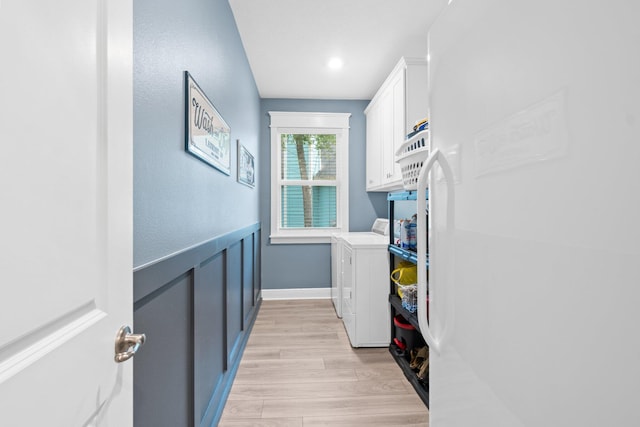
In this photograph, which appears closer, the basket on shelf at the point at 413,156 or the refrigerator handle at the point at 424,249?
the refrigerator handle at the point at 424,249

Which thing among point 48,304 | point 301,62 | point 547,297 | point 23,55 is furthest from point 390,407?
point 301,62

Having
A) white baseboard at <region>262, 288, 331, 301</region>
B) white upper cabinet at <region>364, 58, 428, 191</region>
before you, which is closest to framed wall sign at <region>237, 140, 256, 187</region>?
white upper cabinet at <region>364, 58, 428, 191</region>

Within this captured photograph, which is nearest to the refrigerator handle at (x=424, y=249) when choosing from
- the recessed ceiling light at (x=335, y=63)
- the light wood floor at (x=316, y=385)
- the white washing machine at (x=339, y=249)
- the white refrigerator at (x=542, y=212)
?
the white refrigerator at (x=542, y=212)

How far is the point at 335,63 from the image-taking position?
115 inches

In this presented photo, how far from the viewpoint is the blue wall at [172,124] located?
2.87ft

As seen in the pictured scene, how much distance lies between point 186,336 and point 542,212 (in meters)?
1.28

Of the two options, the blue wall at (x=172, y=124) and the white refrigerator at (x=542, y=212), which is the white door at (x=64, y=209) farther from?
the white refrigerator at (x=542, y=212)

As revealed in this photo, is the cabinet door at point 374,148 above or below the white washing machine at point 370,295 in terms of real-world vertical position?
above

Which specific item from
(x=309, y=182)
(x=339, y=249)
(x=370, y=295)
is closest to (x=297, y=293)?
(x=339, y=249)

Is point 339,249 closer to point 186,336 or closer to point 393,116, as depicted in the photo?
point 393,116

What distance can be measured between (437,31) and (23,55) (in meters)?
0.88

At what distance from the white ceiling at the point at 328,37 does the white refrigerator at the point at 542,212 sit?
67.6 inches

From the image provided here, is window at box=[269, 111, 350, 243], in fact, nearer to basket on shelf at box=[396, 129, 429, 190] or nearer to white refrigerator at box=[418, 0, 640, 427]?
basket on shelf at box=[396, 129, 429, 190]

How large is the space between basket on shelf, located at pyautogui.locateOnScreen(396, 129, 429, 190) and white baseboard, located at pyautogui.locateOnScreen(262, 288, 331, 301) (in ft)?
7.67
